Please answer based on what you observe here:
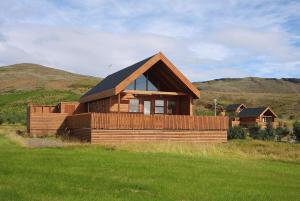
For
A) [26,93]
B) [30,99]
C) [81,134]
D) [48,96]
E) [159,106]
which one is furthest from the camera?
[26,93]

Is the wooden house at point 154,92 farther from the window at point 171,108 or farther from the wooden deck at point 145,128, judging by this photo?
the wooden deck at point 145,128

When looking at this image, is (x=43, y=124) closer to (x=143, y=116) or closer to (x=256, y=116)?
(x=143, y=116)

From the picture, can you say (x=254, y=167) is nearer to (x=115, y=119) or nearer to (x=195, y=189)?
(x=195, y=189)

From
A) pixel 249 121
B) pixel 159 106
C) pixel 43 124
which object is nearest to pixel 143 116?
pixel 159 106

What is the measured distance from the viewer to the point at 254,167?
60.2 feet

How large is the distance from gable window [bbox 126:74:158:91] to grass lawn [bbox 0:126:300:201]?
46.6 ft

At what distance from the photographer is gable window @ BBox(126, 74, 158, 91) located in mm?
33156

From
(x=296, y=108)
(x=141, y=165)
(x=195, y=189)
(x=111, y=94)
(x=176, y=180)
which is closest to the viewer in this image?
(x=195, y=189)

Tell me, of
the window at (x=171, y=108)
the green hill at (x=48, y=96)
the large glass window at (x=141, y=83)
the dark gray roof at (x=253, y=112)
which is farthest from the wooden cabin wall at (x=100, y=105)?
the dark gray roof at (x=253, y=112)

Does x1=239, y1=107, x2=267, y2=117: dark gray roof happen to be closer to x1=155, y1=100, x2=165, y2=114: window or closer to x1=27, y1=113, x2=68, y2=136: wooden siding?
x1=155, y1=100, x2=165, y2=114: window

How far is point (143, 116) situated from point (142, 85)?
503cm

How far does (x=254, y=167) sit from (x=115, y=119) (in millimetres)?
11725

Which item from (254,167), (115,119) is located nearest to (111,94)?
(115,119)

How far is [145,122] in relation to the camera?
29.2 meters
